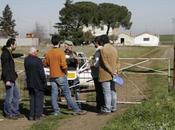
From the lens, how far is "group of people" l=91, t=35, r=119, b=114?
447 inches

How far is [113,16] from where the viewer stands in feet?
408

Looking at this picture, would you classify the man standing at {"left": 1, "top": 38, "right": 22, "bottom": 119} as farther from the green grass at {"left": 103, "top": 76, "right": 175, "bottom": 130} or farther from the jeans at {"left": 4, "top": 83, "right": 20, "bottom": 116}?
the green grass at {"left": 103, "top": 76, "right": 175, "bottom": 130}

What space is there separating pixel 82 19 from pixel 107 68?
326 feet

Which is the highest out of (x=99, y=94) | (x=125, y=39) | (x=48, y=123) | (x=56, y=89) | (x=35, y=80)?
(x=35, y=80)

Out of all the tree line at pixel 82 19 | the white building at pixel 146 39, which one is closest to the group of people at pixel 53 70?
the tree line at pixel 82 19

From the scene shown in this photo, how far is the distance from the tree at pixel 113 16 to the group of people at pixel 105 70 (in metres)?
105

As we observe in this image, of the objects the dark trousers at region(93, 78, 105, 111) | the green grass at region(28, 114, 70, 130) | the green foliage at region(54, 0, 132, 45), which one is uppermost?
the green foliage at region(54, 0, 132, 45)

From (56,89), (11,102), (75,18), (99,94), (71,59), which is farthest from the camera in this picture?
(75,18)

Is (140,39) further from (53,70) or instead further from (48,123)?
(48,123)

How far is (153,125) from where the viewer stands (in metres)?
9.37

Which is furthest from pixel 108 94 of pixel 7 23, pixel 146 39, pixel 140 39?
pixel 146 39

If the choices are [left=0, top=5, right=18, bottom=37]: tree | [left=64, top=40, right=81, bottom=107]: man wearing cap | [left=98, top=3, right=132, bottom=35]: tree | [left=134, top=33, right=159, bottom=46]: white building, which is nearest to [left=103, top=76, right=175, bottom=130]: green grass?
[left=64, top=40, right=81, bottom=107]: man wearing cap

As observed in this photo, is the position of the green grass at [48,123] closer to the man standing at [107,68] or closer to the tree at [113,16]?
the man standing at [107,68]

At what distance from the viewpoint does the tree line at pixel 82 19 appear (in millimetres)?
103331
